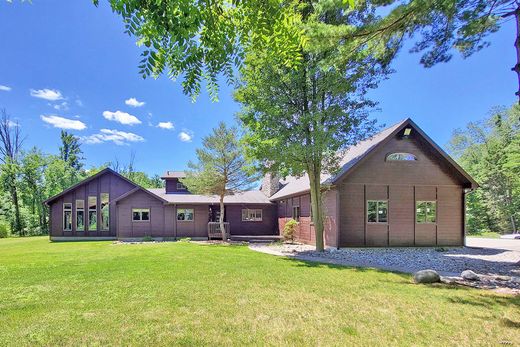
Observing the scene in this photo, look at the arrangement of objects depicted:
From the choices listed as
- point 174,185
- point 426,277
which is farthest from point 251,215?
point 426,277

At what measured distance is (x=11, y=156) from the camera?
34875 millimetres

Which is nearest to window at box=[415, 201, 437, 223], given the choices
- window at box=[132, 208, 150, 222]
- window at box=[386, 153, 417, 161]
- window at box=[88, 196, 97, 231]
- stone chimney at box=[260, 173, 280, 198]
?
window at box=[386, 153, 417, 161]

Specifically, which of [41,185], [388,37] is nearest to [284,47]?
[388,37]

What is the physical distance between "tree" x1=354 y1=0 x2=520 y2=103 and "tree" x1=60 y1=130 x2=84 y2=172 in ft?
155

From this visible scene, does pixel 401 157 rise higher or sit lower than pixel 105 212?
higher

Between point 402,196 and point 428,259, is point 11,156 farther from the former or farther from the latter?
point 428,259

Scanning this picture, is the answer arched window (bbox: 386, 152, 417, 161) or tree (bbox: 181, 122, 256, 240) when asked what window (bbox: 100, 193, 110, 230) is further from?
arched window (bbox: 386, 152, 417, 161)

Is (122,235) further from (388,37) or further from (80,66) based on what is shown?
(388,37)

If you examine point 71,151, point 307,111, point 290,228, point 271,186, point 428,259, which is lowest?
point 428,259

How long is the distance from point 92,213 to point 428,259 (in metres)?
21.5

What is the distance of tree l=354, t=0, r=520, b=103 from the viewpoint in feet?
23.6

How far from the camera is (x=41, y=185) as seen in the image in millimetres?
35625

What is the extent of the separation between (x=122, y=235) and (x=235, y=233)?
303 inches

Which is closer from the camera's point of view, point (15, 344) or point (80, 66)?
point (15, 344)
